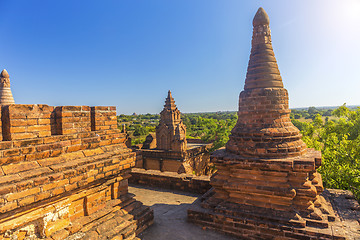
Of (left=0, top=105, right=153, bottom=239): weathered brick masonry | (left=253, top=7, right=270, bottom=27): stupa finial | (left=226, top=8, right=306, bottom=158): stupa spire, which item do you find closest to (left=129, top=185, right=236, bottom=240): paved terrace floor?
(left=0, top=105, right=153, bottom=239): weathered brick masonry

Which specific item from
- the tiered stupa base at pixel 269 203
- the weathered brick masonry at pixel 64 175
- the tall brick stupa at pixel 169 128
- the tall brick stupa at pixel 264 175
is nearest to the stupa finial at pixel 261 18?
the tall brick stupa at pixel 264 175

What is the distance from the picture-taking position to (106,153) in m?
4.21

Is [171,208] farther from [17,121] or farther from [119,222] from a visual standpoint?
[17,121]

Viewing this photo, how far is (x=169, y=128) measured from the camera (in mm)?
21672

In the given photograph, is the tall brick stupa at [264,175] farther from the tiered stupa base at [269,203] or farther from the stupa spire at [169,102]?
the stupa spire at [169,102]

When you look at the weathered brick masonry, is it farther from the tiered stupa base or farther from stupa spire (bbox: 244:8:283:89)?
stupa spire (bbox: 244:8:283:89)

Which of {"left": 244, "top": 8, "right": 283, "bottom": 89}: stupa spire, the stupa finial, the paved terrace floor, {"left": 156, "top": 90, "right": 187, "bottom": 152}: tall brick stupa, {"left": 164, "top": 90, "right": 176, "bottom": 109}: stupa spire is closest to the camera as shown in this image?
the paved terrace floor

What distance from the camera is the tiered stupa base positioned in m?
4.48

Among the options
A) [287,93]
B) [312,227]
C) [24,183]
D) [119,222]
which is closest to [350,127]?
[287,93]

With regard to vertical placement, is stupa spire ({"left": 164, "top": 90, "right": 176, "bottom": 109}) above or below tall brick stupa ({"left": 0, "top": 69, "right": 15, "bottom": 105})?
above

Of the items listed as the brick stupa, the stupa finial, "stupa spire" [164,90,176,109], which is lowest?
the brick stupa

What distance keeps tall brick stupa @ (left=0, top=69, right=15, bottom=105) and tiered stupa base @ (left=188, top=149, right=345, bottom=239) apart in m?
7.15

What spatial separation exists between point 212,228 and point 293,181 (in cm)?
217

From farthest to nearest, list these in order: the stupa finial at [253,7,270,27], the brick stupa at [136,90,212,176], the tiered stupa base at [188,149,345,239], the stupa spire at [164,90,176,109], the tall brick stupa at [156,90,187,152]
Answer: the stupa spire at [164,90,176,109]
the tall brick stupa at [156,90,187,152]
the brick stupa at [136,90,212,176]
the stupa finial at [253,7,270,27]
the tiered stupa base at [188,149,345,239]
